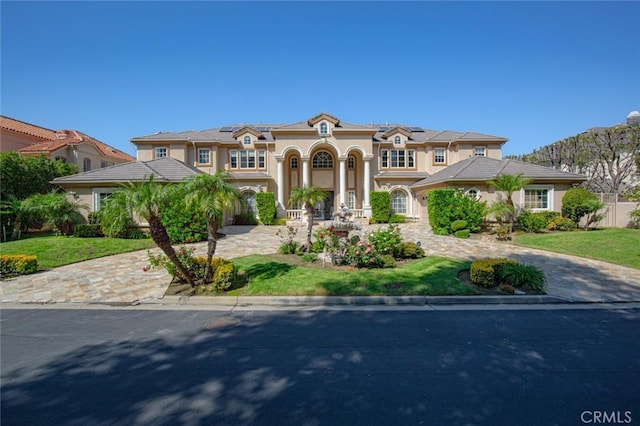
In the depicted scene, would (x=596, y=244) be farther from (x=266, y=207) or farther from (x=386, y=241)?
(x=266, y=207)

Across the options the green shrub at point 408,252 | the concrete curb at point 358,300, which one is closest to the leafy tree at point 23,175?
the concrete curb at point 358,300

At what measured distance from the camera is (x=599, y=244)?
1405 cm

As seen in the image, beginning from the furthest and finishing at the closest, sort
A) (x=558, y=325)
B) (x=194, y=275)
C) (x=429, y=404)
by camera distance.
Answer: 1. (x=194, y=275)
2. (x=558, y=325)
3. (x=429, y=404)

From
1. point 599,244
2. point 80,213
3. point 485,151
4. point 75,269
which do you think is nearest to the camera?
point 75,269

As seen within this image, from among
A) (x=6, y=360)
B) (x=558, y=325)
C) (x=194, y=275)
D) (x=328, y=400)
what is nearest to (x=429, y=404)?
(x=328, y=400)

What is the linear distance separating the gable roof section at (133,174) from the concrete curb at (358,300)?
1193cm

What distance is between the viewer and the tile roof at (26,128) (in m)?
26.9

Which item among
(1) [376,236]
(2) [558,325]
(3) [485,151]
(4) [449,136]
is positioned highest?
(4) [449,136]

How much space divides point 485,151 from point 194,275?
92.4 ft

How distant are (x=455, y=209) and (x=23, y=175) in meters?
29.4

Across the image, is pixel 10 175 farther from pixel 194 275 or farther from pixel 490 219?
pixel 490 219

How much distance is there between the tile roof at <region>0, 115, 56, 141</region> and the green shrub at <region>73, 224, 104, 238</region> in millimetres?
18737

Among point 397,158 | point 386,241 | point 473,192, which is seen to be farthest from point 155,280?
point 397,158

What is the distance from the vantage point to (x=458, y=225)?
17500mm
